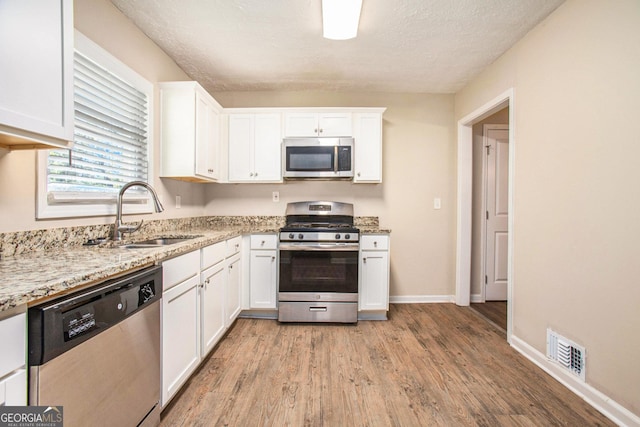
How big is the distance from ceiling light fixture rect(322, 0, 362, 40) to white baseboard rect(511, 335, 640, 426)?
2.66 metres

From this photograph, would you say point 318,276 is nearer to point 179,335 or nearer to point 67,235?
point 179,335

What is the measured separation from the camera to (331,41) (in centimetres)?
232

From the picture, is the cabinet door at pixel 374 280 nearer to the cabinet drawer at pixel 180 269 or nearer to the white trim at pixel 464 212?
the white trim at pixel 464 212

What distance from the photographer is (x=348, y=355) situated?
2168 mm

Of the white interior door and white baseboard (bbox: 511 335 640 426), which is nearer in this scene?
white baseboard (bbox: 511 335 640 426)

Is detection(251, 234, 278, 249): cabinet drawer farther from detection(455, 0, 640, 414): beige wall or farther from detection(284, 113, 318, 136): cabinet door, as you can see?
detection(455, 0, 640, 414): beige wall

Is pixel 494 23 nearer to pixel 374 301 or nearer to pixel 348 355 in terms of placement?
pixel 374 301

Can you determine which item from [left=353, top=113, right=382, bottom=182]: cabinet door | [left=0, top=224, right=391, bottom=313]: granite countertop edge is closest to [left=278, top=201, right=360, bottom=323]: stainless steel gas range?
[left=353, top=113, right=382, bottom=182]: cabinet door

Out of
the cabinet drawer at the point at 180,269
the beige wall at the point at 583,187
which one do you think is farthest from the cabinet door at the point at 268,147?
the beige wall at the point at 583,187

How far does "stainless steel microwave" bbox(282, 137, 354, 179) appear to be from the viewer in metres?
3.00

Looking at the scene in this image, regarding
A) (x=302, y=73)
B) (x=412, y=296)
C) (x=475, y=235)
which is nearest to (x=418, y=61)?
(x=302, y=73)

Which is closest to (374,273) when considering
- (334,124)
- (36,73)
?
(334,124)

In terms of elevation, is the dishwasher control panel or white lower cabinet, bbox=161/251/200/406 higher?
the dishwasher control panel

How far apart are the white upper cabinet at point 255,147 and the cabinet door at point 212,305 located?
117cm
